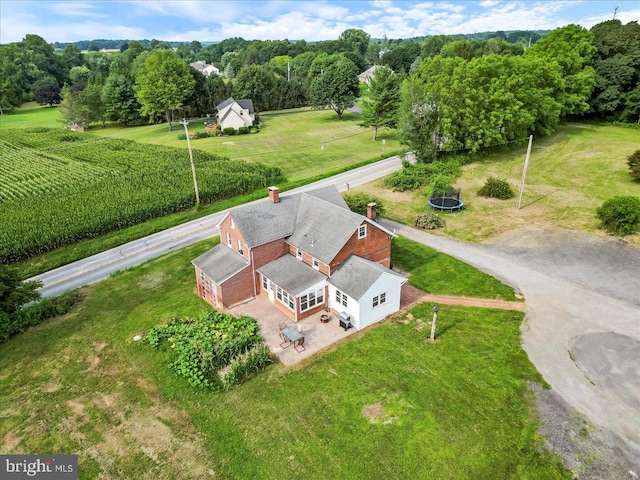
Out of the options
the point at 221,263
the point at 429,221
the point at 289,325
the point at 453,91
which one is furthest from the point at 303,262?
the point at 453,91

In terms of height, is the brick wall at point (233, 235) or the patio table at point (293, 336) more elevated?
the brick wall at point (233, 235)

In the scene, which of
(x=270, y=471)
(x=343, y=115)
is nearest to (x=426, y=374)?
(x=270, y=471)

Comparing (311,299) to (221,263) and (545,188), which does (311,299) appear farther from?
(545,188)

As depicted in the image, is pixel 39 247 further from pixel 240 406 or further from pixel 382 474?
pixel 382 474
